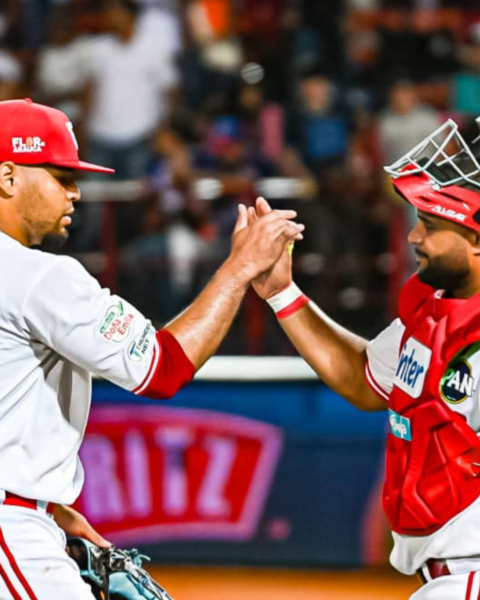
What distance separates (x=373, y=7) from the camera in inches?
366

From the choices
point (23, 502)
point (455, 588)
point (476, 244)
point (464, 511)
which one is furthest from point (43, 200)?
point (455, 588)

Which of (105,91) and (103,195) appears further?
(105,91)

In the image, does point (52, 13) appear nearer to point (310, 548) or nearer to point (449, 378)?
point (310, 548)

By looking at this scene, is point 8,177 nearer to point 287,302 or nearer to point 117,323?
point 117,323

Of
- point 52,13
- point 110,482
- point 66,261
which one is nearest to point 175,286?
point 110,482

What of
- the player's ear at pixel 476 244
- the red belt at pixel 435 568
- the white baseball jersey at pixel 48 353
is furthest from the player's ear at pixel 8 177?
the red belt at pixel 435 568

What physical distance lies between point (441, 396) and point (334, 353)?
0.63m

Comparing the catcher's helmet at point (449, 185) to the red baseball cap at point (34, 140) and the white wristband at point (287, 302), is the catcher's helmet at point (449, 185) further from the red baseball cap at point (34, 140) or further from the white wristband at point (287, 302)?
the red baseball cap at point (34, 140)

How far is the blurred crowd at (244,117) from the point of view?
6.93 meters

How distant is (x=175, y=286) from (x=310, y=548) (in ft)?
5.25

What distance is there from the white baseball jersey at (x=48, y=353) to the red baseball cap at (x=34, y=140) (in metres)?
0.23

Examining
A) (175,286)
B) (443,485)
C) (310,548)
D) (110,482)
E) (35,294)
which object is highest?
(35,294)

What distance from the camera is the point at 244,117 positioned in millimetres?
7926

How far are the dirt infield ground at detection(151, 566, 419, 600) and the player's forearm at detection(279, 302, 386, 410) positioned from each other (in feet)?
9.38
